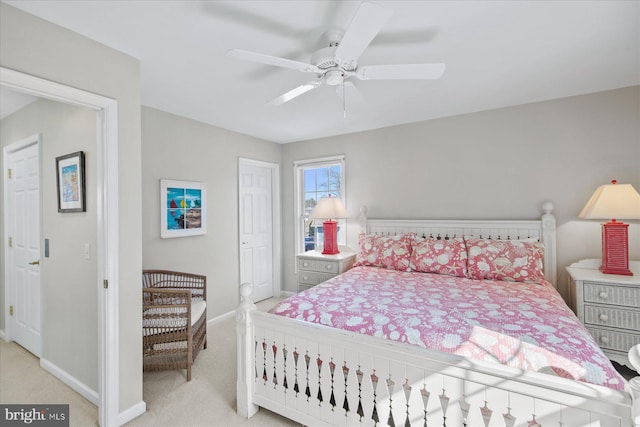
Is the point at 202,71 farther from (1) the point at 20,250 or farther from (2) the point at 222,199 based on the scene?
(1) the point at 20,250

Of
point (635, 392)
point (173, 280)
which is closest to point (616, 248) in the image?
point (635, 392)

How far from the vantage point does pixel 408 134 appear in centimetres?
364

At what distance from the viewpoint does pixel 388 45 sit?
1.90 meters

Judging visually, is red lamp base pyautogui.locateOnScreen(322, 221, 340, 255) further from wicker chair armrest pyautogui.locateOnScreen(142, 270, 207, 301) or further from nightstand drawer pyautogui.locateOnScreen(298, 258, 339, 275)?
wicker chair armrest pyautogui.locateOnScreen(142, 270, 207, 301)

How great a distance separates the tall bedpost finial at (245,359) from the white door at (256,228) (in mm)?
2135

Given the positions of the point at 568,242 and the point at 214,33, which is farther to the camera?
the point at 568,242

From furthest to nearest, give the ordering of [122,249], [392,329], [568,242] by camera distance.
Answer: [568,242]
[122,249]
[392,329]

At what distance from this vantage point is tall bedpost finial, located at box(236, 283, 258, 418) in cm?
192

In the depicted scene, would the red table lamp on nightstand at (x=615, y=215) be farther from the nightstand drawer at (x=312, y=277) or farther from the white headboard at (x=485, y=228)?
the nightstand drawer at (x=312, y=277)

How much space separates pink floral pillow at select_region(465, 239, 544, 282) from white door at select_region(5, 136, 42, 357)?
13.5 feet

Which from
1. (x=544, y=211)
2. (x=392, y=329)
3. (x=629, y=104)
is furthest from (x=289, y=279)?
(x=629, y=104)

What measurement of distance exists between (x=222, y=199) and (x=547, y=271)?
12.2ft

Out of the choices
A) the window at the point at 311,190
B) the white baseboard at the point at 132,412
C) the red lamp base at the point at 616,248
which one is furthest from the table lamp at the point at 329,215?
the red lamp base at the point at 616,248

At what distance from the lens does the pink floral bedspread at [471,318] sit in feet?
4.42
